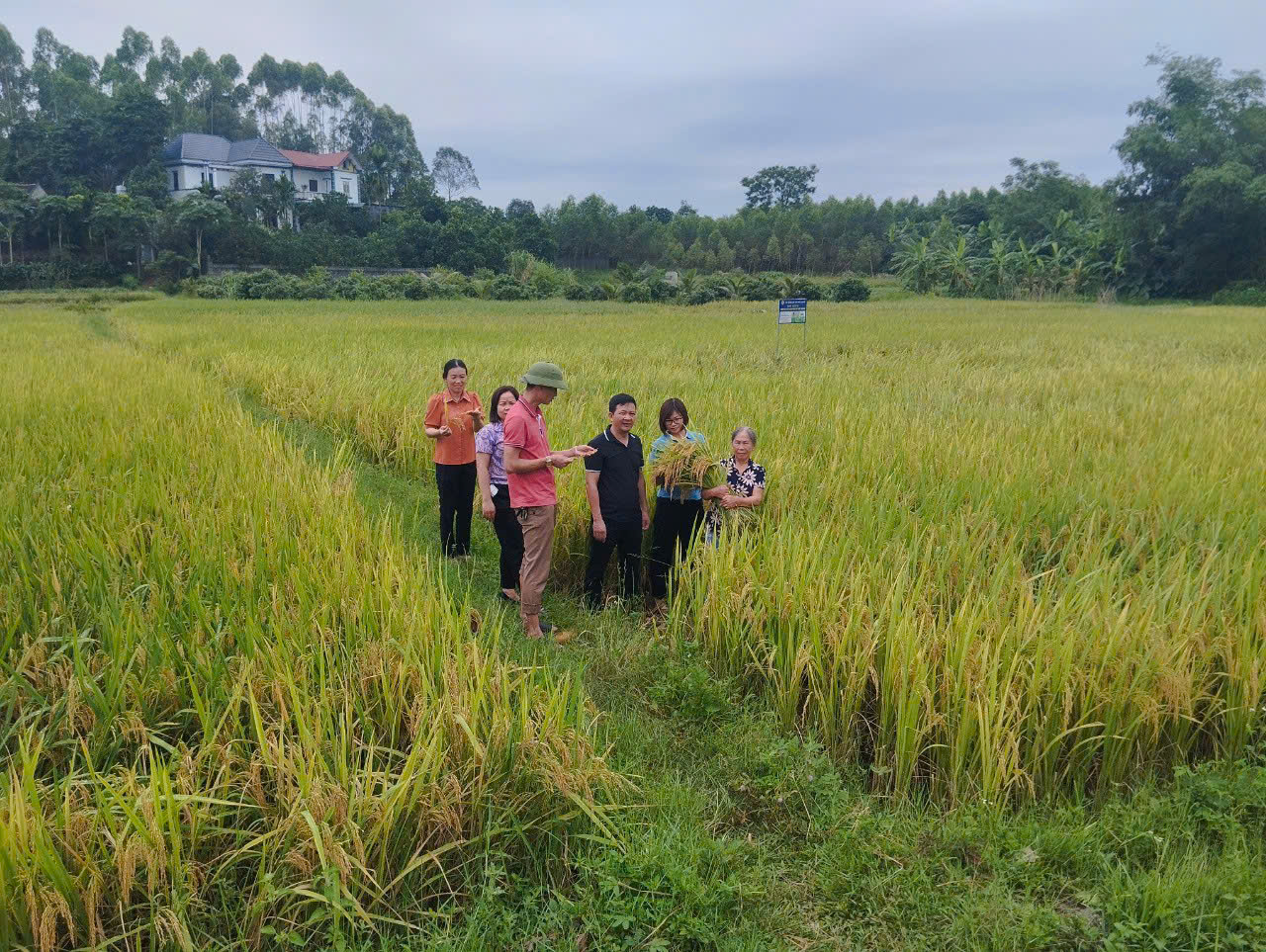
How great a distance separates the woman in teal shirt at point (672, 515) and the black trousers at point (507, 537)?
816 millimetres

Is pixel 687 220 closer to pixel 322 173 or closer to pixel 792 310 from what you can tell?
pixel 322 173

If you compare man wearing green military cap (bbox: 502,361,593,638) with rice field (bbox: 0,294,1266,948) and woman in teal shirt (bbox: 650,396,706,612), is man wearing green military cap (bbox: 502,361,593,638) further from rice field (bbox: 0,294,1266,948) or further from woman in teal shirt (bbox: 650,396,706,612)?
woman in teal shirt (bbox: 650,396,706,612)

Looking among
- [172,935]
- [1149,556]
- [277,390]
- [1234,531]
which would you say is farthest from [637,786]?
[277,390]

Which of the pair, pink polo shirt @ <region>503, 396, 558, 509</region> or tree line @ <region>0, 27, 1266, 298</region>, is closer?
pink polo shirt @ <region>503, 396, 558, 509</region>

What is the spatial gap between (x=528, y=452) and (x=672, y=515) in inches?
36.7

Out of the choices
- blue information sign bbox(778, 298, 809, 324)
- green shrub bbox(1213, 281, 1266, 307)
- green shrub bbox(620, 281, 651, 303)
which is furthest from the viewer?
green shrub bbox(620, 281, 651, 303)

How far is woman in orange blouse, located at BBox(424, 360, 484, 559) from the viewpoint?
544 cm

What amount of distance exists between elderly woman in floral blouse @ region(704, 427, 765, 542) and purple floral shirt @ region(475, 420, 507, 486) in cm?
129

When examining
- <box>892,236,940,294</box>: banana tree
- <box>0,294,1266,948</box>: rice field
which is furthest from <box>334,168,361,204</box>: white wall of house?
<box>0,294,1266,948</box>: rice field

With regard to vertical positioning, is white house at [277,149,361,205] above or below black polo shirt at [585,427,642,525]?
above

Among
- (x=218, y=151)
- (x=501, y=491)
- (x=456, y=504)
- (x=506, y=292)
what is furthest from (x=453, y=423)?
(x=218, y=151)

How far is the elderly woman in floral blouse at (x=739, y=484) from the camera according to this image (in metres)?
4.46

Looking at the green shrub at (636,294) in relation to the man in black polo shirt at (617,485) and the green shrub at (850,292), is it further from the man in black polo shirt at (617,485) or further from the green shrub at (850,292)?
the man in black polo shirt at (617,485)

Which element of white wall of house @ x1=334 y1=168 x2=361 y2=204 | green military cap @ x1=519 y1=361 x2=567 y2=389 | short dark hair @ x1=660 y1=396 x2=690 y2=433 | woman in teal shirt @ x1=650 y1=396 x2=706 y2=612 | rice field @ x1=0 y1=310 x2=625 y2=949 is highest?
white wall of house @ x1=334 y1=168 x2=361 y2=204
